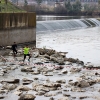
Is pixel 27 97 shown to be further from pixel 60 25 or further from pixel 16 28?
pixel 60 25

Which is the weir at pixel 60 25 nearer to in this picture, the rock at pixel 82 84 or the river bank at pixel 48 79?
the river bank at pixel 48 79

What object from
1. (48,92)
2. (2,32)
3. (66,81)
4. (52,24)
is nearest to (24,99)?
(48,92)

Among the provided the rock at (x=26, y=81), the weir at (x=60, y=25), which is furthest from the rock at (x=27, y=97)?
the weir at (x=60, y=25)

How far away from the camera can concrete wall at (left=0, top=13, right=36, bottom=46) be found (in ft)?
119

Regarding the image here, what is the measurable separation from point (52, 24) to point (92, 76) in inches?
1814

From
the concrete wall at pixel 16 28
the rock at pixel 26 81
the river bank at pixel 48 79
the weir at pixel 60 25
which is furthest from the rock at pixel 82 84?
the weir at pixel 60 25

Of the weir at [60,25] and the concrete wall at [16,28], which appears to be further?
the weir at [60,25]

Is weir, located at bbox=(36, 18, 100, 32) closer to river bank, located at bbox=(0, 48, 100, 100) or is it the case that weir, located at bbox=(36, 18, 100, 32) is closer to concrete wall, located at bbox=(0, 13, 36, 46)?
concrete wall, located at bbox=(0, 13, 36, 46)

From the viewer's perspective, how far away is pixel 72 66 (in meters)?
26.1

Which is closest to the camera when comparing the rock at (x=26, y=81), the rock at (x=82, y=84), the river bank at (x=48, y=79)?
the river bank at (x=48, y=79)

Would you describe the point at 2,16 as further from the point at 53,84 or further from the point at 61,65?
the point at 53,84

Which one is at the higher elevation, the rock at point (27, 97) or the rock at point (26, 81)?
the rock at point (27, 97)

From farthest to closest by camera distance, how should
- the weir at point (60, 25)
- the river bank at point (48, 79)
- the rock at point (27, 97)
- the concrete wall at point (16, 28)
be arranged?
the weir at point (60, 25) → the concrete wall at point (16, 28) → the river bank at point (48, 79) → the rock at point (27, 97)

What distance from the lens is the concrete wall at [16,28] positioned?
36.2m
